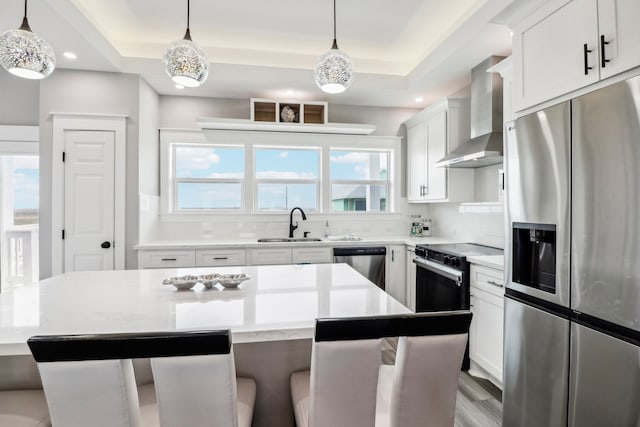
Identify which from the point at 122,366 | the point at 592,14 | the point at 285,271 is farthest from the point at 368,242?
the point at 122,366

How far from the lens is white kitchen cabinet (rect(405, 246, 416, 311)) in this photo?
3624mm

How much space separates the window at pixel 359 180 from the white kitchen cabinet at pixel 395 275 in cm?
86

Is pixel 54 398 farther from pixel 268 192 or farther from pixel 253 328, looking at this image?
pixel 268 192

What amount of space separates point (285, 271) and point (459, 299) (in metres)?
1.54

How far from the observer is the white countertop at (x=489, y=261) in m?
2.31

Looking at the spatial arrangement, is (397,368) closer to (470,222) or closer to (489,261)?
(489,261)

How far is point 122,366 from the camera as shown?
844mm

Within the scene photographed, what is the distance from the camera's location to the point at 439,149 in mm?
3592

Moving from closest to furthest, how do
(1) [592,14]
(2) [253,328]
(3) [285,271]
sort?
1. (2) [253,328]
2. (1) [592,14]
3. (3) [285,271]

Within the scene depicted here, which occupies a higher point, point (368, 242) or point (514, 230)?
point (514, 230)

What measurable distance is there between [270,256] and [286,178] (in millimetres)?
1212

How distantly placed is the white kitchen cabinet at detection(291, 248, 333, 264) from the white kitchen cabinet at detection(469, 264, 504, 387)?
156cm

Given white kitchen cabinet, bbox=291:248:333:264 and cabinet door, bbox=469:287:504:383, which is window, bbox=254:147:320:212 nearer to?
white kitchen cabinet, bbox=291:248:333:264

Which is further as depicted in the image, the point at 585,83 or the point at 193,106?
the point at 193,106
